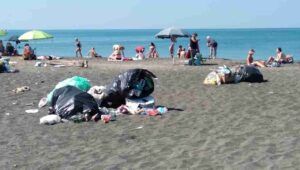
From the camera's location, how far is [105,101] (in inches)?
494

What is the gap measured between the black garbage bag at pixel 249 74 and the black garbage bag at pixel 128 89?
5.10 m

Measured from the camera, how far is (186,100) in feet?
45.4

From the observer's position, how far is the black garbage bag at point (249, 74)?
17.0m

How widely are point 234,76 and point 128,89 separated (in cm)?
535

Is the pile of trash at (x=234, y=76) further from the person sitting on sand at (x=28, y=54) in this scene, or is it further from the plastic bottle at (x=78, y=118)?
the person sitting on sand at (x=28, y=54)

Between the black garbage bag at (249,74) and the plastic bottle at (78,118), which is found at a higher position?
→ the black garbage bag at (249,74)

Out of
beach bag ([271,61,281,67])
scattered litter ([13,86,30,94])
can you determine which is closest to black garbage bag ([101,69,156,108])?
scattered litter ([13,86,30,94])

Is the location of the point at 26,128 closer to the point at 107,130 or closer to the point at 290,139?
the point at 107,130

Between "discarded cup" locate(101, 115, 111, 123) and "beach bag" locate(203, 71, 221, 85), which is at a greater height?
"beach bag" locate(203, 71, 221, 85)

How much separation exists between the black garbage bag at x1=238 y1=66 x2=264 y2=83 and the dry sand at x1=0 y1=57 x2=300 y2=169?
1.68 m

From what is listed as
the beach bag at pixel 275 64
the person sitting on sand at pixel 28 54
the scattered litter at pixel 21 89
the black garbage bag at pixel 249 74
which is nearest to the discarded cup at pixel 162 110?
the scattered litter at pixel 21 89

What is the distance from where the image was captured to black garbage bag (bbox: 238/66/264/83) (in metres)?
17.0

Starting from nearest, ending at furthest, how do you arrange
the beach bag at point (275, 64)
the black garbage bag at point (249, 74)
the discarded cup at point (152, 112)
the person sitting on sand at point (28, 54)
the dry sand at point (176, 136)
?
the dry sand at point (176, 136)
the discarded cup at point (152, 112)
the black garbage bag at point (249, 74)
the beach bag at point (275, 64)
the person sitting on sand at point (28, 54)

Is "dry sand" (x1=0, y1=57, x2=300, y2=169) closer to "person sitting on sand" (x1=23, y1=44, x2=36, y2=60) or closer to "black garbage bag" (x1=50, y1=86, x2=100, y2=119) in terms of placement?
"black garbage bag" (x1=50, y1=86, x2=100, y2=119)
